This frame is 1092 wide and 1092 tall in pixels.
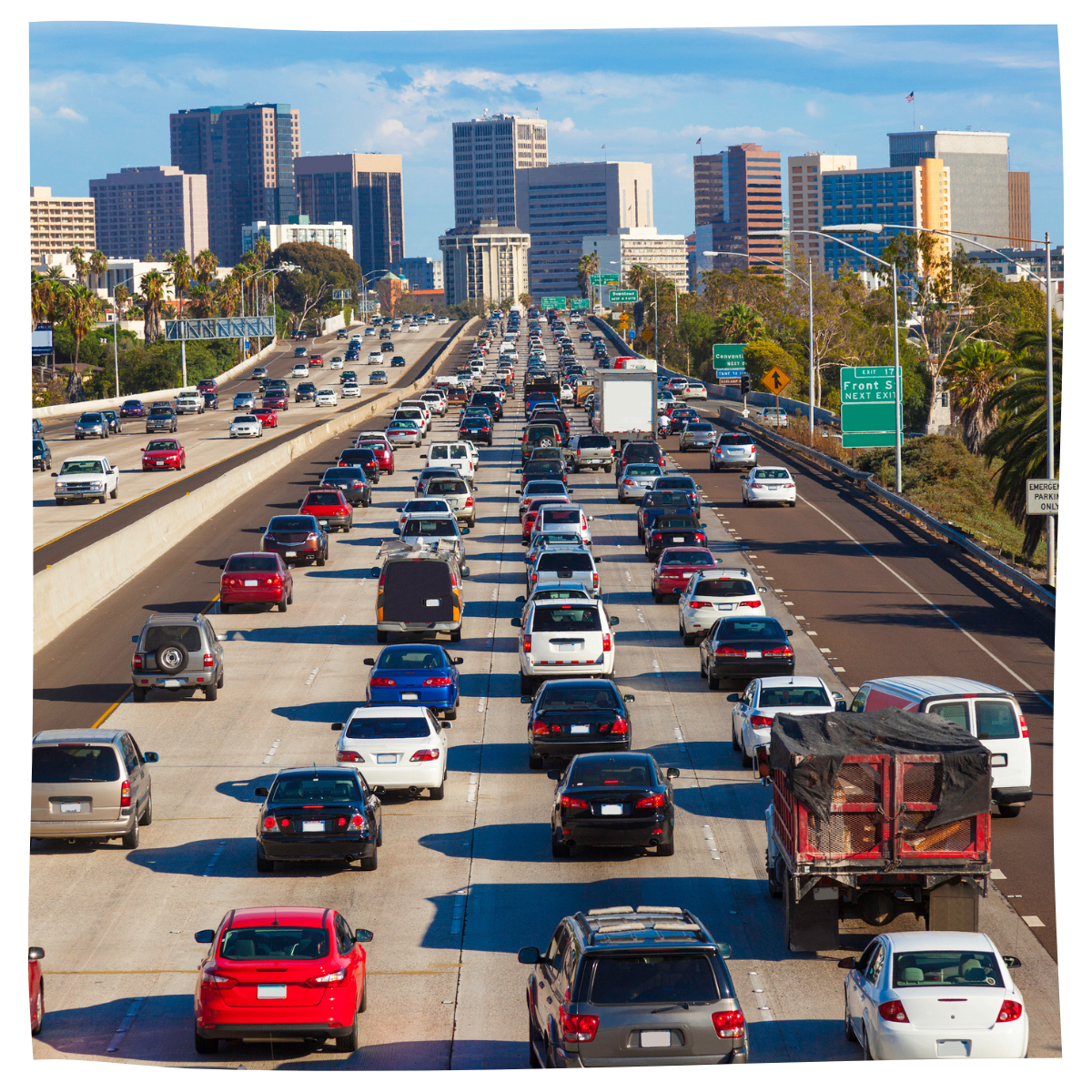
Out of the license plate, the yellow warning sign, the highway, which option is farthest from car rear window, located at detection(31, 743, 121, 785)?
the yellow warning sign

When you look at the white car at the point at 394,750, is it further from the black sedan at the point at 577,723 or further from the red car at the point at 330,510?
the red car at the point at 330,510

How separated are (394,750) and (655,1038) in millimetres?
12429

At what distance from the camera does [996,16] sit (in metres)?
15.9

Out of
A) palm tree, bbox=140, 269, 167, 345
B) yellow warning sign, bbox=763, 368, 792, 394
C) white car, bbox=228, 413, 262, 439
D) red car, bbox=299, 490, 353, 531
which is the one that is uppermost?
palm tree, bbox=140, 269, 167, 345

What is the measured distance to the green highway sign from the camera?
192 feet

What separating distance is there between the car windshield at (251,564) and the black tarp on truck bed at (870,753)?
24619 mm

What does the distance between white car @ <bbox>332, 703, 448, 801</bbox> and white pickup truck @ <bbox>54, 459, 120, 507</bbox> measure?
38.1 meters

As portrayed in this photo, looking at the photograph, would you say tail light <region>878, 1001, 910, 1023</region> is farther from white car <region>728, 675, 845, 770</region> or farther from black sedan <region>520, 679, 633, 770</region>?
black sedan <region>520, 679, 633, 770</region>

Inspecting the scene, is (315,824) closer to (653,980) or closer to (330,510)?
(653,980)

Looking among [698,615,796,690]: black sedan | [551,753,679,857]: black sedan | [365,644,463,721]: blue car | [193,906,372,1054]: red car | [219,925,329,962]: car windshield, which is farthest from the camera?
[698,615,796,690]: black sedan

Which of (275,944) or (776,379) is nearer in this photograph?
(275,944)

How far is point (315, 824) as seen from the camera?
22016mm

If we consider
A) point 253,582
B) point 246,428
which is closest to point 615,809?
point 253,582

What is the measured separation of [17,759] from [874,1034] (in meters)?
10.2
